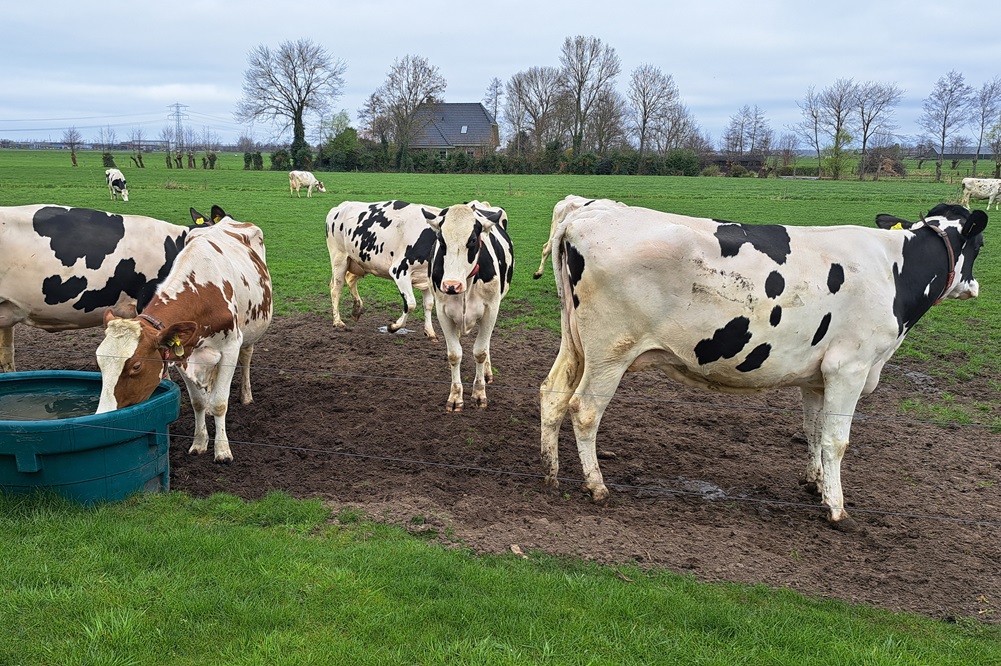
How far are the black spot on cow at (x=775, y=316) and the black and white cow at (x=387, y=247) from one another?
625 centimetres

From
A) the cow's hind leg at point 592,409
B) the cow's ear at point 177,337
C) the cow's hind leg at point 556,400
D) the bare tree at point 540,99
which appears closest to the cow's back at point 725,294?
the cow's hind leg at point 592,409

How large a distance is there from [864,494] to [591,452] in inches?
97.5

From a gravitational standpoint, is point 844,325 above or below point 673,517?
above

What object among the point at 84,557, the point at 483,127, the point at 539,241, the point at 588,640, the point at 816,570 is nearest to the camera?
the point at 588,640

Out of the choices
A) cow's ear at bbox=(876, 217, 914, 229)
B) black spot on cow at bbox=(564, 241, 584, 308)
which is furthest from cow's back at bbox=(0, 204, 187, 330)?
cow's ear at bbox=(876, 217, 914, 229)

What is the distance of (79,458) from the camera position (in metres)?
5.09

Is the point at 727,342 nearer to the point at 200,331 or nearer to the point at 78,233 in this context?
the point at 200,331

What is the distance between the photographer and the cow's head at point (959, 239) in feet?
20.7

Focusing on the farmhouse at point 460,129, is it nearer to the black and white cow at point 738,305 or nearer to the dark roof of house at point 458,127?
the dark roof of house at point 458,127

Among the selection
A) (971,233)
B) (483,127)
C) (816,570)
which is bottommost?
(816,570)

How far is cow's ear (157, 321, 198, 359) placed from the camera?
5.67m

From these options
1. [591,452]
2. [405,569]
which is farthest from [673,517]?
[405,569]

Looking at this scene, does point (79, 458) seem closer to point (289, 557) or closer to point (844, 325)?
point (289, 557)

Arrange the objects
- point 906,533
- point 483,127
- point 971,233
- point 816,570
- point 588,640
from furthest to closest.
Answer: point 483,127 < point 971,233 < point 906,533 < point 816,570 < point 588,640
